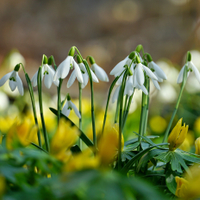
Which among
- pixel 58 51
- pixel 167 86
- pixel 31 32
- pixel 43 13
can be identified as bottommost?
pixel 167 86

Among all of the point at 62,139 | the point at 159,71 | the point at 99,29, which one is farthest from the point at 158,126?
the point at 99,29

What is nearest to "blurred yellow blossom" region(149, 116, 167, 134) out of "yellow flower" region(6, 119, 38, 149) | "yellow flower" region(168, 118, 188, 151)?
"yellow flower" region(168, 118, 188, 151)

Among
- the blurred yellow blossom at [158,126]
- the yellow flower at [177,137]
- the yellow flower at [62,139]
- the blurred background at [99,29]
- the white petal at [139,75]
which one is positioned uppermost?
the blurred background at [99,29]

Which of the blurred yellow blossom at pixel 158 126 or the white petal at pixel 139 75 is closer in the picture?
the white petal at pixel 139 75

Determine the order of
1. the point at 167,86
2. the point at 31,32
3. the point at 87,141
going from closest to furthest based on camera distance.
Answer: the point at 87,141 < the point at 167,86 < the point at 31,32

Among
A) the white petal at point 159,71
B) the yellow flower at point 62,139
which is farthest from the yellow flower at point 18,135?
the white petal at point 159,71

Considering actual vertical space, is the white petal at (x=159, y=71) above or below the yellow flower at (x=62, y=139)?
above

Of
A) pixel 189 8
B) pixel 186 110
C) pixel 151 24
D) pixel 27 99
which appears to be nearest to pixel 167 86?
pixel 186 110

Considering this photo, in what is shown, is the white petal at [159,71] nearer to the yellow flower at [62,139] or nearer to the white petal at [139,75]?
the white petal at [139,75]

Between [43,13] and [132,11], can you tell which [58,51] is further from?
[132,11]

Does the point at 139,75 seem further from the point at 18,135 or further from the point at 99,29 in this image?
the point at 99,29
